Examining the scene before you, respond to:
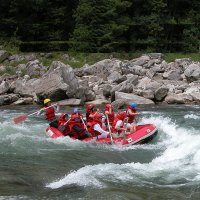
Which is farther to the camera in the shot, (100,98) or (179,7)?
(179,7)

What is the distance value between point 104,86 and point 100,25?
42.1 feet

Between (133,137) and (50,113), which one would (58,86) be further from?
(133,137)

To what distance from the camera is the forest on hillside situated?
118ft

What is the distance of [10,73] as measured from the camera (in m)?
30.7

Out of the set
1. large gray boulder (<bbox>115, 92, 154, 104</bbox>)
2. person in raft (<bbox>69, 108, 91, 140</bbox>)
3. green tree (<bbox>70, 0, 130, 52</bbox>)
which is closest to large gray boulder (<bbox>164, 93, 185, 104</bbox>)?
large gray boulder (<bbox>115, 92, 154, 104</bbox>)

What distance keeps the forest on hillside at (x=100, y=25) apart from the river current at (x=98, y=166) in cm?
2103

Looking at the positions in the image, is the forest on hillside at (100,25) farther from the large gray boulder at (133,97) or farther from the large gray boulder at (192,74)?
the large gray boulder at (133,97)

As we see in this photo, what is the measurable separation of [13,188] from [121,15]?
107 feet

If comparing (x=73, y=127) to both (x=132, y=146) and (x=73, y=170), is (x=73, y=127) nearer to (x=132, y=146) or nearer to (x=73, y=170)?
(x=132, y=146)

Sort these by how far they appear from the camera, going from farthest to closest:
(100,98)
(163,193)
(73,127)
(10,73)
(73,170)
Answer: (10,73)
(100,98)
(73,127)
(73,170)
(163,193)

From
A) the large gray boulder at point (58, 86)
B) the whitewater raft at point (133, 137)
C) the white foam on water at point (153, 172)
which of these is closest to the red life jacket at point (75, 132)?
the whitewater raft at point (133, 137)

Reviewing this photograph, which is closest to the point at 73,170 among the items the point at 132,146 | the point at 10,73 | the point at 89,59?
the point at 132,146

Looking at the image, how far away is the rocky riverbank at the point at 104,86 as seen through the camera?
2223 cm

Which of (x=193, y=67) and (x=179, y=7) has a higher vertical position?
(x=179, y=7)
